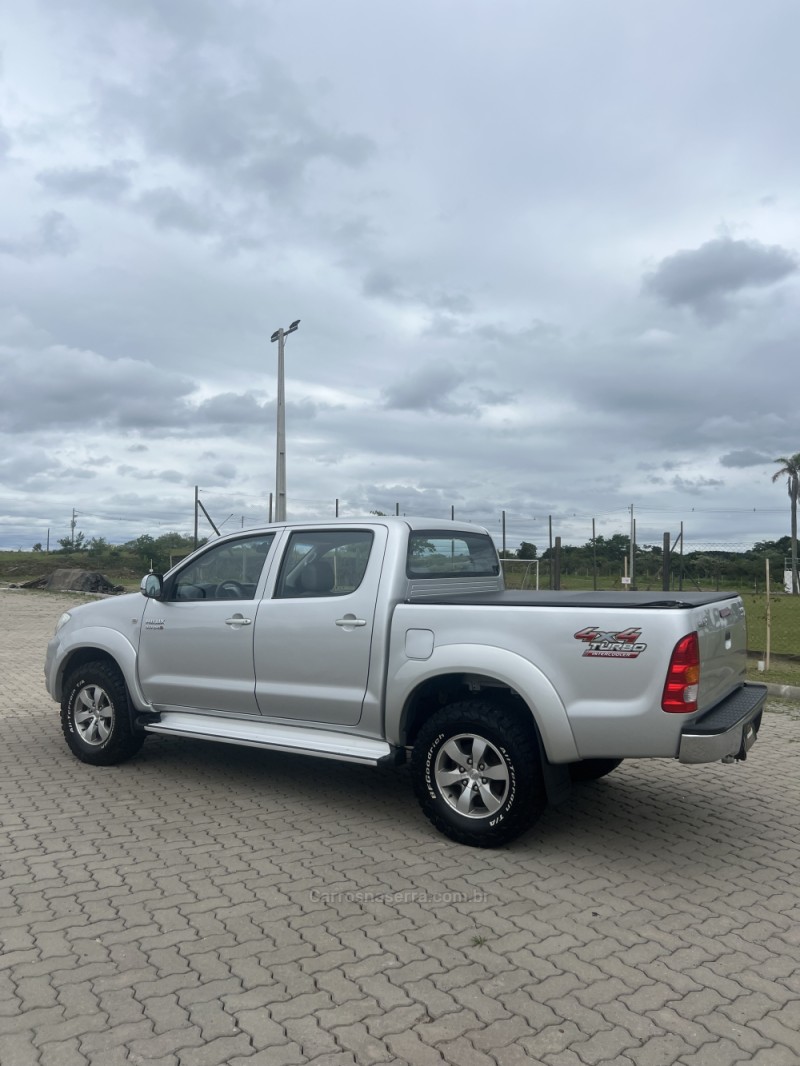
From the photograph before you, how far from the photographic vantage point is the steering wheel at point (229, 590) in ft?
19.6

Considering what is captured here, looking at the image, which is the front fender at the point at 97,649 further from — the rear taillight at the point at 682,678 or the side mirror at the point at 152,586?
the rear taillight at the point at 682,678

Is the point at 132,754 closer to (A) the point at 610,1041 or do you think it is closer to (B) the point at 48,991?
(B) the point at 48,991

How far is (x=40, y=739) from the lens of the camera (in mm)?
7625

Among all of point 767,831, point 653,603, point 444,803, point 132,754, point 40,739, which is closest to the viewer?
point 653,603

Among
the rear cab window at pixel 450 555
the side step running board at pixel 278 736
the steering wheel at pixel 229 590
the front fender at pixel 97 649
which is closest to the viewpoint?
the side step running board at pixel 278 736

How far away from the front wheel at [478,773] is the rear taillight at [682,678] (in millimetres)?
819

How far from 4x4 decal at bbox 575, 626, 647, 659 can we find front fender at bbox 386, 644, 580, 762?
0.31 m

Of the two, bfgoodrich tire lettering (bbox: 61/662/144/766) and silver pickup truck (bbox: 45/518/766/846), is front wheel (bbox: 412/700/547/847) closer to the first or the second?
silver pickup truck (bbox: 45/518/766/846)

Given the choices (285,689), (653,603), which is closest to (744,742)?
(653,603)

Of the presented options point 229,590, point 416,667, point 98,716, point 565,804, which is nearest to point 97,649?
point 98,716

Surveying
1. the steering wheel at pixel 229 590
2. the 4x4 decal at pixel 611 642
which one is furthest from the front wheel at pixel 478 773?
the steering wheel at pixel 229 590

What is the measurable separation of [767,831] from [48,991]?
411 cm

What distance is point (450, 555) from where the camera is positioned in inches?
237

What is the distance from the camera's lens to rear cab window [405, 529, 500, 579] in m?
5.59
